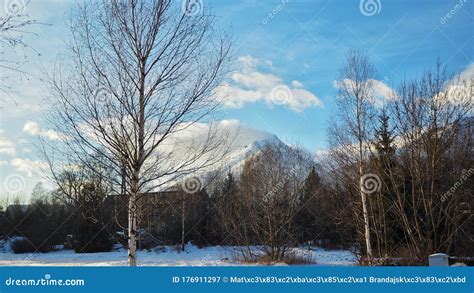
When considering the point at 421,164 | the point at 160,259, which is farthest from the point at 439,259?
the point at 160,259

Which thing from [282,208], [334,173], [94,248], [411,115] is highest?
[411,115]

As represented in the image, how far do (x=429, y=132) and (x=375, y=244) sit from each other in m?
7.47

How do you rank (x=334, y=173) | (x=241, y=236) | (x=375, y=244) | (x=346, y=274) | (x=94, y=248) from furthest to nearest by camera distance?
(x=94, y=248), (x=241, y=236), (x=375, y=244), (x=334, y=173), (x=346, y=274)

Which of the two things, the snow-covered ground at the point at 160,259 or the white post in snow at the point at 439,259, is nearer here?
the white post in snow at the point at 439,259

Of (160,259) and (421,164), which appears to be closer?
(421,164)

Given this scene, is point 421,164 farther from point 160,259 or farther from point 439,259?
point 160,259

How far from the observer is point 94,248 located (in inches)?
1151

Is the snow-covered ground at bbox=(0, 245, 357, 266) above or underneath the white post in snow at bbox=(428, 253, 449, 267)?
underneath

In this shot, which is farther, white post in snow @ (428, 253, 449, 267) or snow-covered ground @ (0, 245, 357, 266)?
snow-covered ground @ (0, 245, 357, 266)

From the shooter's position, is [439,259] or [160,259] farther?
[160,259]

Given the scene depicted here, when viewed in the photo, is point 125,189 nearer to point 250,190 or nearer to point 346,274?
point 346,274

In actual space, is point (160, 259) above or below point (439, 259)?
below

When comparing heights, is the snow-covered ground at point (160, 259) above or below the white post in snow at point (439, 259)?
below

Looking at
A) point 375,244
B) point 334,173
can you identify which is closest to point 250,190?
point 334,173
